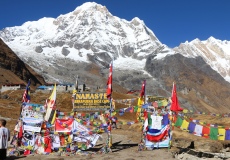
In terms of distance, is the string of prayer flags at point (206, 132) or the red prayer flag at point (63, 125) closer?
the string of prayer flags at point (206, 132)

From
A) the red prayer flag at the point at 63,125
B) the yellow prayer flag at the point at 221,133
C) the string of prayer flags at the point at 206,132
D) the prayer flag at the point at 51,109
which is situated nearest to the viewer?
the yellow prayer flag at the point at 221,133

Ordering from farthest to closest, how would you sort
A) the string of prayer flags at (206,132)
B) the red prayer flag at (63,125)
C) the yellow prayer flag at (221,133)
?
the red prayer flag at (63,125) < the string of prayer flags at (206,132) < the yellow prayer flag at (221,133)

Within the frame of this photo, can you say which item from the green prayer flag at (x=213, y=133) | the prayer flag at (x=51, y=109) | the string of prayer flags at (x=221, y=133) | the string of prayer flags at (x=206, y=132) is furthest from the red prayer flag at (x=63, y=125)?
the string of prayer flags at (x=221, y=133)

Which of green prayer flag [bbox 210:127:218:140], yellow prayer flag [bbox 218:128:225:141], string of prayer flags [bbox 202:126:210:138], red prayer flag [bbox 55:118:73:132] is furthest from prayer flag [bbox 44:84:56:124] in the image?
yellow prayer flag [bbox 218:128:225:141]

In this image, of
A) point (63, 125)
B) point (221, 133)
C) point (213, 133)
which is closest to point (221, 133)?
point (221, 133)

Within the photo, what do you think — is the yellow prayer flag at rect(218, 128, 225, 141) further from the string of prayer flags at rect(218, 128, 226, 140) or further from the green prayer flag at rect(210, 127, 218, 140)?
the green prayer flag at rect(210, 127, 218, 140)

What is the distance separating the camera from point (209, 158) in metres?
16.3

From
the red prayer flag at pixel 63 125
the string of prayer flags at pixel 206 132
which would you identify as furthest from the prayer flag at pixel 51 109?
the string of prayer flags at pixel 206 132

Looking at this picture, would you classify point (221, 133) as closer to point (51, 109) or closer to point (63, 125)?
point (63, 125)

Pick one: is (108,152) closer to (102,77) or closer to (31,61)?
(102,77)

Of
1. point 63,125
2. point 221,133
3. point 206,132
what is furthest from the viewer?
point 63,125

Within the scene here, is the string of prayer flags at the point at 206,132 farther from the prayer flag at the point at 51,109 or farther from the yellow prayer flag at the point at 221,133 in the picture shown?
the prayer flag at the point at 51,109

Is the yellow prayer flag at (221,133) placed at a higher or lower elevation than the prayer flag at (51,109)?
lower

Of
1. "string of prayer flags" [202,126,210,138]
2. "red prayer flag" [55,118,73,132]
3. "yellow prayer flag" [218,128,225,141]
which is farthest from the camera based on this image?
"red prayer flag" [55,118,73,132]
